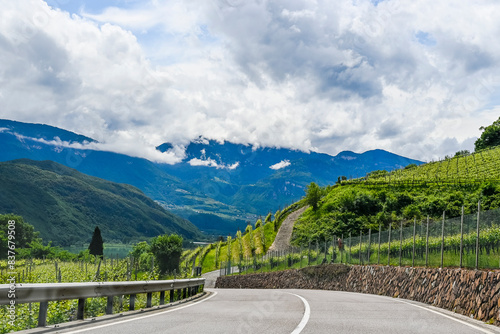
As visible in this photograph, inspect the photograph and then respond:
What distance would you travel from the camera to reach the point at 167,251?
300ft

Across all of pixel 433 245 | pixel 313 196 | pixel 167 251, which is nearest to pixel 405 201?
pixel 313 196

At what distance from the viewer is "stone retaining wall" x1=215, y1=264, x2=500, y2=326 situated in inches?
456

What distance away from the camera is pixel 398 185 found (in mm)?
99562

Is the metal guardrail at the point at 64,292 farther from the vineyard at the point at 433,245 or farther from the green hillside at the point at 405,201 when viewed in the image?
the green hillside at the point at 405,201

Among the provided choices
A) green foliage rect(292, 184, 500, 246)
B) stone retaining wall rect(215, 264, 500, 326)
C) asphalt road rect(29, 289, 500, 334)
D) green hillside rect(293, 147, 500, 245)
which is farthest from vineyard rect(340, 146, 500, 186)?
asphalt road rect(29, 289, 500, 334)

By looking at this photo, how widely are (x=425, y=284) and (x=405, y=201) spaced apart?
69691 millimetres

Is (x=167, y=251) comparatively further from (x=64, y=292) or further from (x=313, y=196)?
(x=64, y=292)

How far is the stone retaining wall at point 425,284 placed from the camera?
11.6m

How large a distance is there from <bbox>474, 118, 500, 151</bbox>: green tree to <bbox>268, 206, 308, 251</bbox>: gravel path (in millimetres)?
74203

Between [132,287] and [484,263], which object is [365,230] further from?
[132,287]

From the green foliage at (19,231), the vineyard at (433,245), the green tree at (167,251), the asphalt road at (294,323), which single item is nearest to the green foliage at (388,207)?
the green tree at (167,251)

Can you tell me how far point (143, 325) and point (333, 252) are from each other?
2932 centimetres

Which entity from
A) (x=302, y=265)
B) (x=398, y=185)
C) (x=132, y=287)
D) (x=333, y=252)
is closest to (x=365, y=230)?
(x=398, y=185)

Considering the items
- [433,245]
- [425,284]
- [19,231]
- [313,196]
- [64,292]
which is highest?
[313,196]
